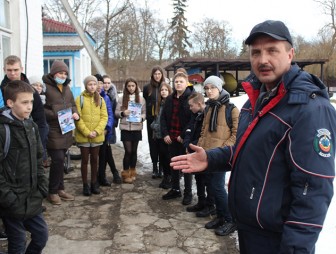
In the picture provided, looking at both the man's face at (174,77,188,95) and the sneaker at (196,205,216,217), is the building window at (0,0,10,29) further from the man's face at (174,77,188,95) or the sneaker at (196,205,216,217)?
the sneaker at (196,205,216,217)

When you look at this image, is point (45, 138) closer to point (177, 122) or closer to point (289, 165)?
point (177, 122)

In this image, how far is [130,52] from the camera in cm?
4512

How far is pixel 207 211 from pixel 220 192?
25.3 inches

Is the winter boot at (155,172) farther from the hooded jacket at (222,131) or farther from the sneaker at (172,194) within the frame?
the hooded jacket at (222,131)

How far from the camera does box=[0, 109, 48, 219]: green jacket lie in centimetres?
300

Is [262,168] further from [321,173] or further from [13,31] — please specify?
[13,31]

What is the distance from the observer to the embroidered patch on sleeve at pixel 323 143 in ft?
5.32

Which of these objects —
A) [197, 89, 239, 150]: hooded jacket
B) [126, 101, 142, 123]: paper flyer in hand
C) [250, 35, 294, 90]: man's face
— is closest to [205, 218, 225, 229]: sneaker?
[197, 89, 239, 150]: hooded jacket

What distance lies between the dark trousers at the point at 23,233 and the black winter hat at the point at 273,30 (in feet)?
8.33

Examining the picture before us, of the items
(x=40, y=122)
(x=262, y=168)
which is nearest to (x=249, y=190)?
(x=262, y=168)

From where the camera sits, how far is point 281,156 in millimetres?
1756

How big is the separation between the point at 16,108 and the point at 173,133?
2.84 m

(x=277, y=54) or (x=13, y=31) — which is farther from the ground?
(x=13, y=31)

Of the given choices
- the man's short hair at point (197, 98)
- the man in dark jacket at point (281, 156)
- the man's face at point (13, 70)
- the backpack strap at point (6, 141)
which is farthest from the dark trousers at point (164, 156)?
the man in dark jacket at point (281, 156)
